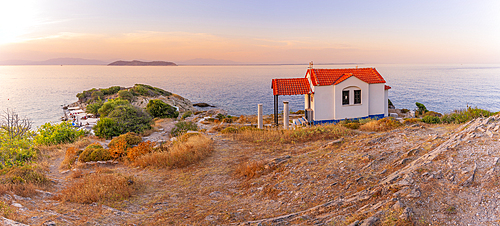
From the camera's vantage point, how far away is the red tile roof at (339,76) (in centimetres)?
2202

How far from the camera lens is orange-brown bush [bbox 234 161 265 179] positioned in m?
8.96

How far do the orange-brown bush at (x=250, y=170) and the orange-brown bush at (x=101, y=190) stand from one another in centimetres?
353

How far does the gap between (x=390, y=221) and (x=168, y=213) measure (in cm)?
514

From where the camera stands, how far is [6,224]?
15.4 ft

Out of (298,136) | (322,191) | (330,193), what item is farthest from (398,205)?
(298,136)

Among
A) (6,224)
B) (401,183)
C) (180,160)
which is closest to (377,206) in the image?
(401,183)

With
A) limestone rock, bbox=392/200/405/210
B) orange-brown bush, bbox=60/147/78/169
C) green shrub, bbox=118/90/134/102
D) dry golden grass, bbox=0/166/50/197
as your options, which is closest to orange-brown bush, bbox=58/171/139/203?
dry golden grass, bbox=0/166/50/197

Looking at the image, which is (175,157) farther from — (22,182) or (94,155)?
(22,182)

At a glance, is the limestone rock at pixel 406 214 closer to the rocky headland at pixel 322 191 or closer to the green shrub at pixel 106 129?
the rocky headland at pixel 322 191

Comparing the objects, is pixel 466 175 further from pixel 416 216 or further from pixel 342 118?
pixel 342 118

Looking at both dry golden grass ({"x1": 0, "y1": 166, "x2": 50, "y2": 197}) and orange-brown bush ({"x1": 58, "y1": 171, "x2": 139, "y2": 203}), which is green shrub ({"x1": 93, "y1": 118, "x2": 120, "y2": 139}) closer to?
dry golden grass ({"x1": 0, "y1": 166, "x2": 50, "y2": 197})

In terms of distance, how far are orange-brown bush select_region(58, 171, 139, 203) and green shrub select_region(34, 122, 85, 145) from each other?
1160 cm

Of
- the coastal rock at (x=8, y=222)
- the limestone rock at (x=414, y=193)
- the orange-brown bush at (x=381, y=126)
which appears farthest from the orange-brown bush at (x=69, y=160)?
the orange-brown bush at (x=381, y=126)

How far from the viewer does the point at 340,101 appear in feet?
72.7
